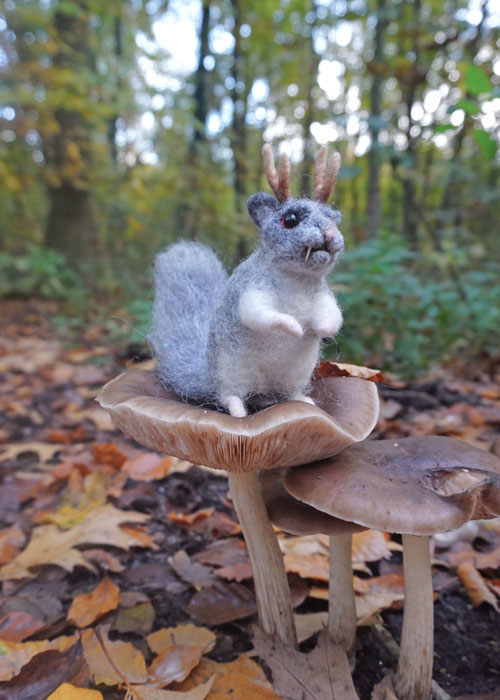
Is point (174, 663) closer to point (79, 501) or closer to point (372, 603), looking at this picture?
point (372, 603)

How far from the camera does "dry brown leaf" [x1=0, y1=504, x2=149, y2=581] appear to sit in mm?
1789

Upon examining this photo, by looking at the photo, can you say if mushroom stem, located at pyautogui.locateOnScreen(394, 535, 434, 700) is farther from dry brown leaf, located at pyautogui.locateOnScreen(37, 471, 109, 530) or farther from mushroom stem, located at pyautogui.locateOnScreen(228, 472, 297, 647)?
dry brown leaf, located at pyautogui.locateOnScreen(37, 471, 109, 530)

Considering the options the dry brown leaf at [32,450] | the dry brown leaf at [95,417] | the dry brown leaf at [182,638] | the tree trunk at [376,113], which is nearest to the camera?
the dry brown leaf at [182,638]

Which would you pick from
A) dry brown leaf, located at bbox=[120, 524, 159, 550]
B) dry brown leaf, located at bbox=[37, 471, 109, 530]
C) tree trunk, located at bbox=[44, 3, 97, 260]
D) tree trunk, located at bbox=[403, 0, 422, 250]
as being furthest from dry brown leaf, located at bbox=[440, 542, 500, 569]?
tree trunk, located at bbox=[44, 3, 97, 260]

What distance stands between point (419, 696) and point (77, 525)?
1.43m

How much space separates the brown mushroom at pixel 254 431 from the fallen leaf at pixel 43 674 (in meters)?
0.55

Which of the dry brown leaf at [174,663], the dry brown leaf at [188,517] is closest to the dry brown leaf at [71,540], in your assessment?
the dry brown leaf at [188,517]

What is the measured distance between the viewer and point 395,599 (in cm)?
→ 155

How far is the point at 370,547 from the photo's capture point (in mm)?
1842

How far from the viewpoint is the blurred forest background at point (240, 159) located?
3.97 m

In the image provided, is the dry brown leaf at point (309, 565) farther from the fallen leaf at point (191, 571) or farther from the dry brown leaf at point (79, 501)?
the dry brown leaf at point (79, 501)

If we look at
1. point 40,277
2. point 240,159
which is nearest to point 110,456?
point 240,159

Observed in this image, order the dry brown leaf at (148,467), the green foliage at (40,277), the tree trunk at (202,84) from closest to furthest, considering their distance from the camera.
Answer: the dry brown leaf at (148,467)
the tree trunk at (202,84)
the green foliage at (40,277)

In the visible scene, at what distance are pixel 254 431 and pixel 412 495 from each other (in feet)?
1.17
